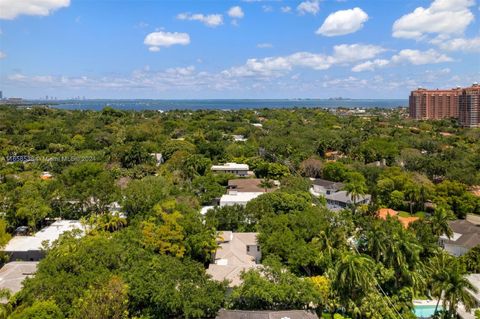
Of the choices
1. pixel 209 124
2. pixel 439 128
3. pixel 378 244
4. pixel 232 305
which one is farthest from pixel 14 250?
pixel 439 128

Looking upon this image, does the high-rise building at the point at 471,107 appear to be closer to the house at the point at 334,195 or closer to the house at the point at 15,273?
the house at the point at 334,195

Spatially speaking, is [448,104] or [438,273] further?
[448,104]

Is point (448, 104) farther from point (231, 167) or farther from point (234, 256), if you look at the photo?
point (234, 256)

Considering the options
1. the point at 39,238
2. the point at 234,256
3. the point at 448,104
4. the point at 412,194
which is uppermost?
the point at 448,104

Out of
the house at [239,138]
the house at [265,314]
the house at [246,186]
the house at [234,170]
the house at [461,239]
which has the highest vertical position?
the house at [239,138]

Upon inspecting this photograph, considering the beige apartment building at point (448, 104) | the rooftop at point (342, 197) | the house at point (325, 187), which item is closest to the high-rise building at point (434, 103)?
the beige apartment building at point (448, 104)

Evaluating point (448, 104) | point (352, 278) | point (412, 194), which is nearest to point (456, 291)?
point (352, 278)

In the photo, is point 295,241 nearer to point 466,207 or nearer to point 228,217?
point 228,217

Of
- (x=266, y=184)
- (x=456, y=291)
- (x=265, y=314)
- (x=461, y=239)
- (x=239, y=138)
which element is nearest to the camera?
(x=265, y=314)
